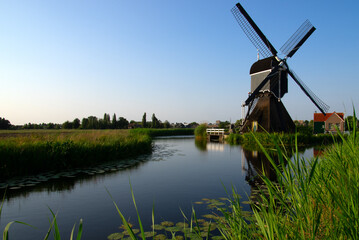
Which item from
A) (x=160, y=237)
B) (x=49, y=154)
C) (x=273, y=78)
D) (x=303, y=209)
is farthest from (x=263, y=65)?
(x=303, y=209)

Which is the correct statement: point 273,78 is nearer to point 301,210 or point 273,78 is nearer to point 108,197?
point 108,197

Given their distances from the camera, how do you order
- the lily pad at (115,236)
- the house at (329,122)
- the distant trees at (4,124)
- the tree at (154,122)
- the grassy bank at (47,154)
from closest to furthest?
the lily pad at (115,236) < the grassy bank at (47,154) < the house at (329,122) < the distant trees at (4,124) < the tree at (154,122)

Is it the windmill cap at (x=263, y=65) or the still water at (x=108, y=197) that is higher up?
the windmill cap at (x=263, y=65)

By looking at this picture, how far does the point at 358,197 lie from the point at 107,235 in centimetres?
367

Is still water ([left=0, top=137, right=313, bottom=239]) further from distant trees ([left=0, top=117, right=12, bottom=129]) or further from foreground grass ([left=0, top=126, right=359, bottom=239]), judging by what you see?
distant trees ([left=0, top=117, right=12, bottom=129])

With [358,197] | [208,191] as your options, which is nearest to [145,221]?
[208,191]

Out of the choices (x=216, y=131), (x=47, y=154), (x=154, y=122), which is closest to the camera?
(x=47, y=154)

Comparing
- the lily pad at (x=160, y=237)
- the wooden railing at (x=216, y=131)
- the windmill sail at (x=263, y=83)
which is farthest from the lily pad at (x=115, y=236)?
the wooden railing at (x=216, y=131)

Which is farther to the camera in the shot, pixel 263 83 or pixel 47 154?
pixel 263 83

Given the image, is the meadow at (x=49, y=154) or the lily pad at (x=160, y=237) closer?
the lily pad at (x=160, y=237)

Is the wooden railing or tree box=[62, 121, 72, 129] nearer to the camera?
the wooden railing

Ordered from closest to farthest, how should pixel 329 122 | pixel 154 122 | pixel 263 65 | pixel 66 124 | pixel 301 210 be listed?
pixel 301 210 < pixel 263 65 < pixel 329 122 < pixel 66 124 < pixel 154 122

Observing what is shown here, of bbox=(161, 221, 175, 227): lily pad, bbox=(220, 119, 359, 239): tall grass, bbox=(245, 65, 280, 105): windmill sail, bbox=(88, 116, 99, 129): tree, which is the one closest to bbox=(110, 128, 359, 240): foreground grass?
bbox=(220, 119, 359, 239): tall grass

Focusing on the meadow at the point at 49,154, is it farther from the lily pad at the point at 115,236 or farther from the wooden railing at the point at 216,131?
the wooden railing at the point at 216,131
